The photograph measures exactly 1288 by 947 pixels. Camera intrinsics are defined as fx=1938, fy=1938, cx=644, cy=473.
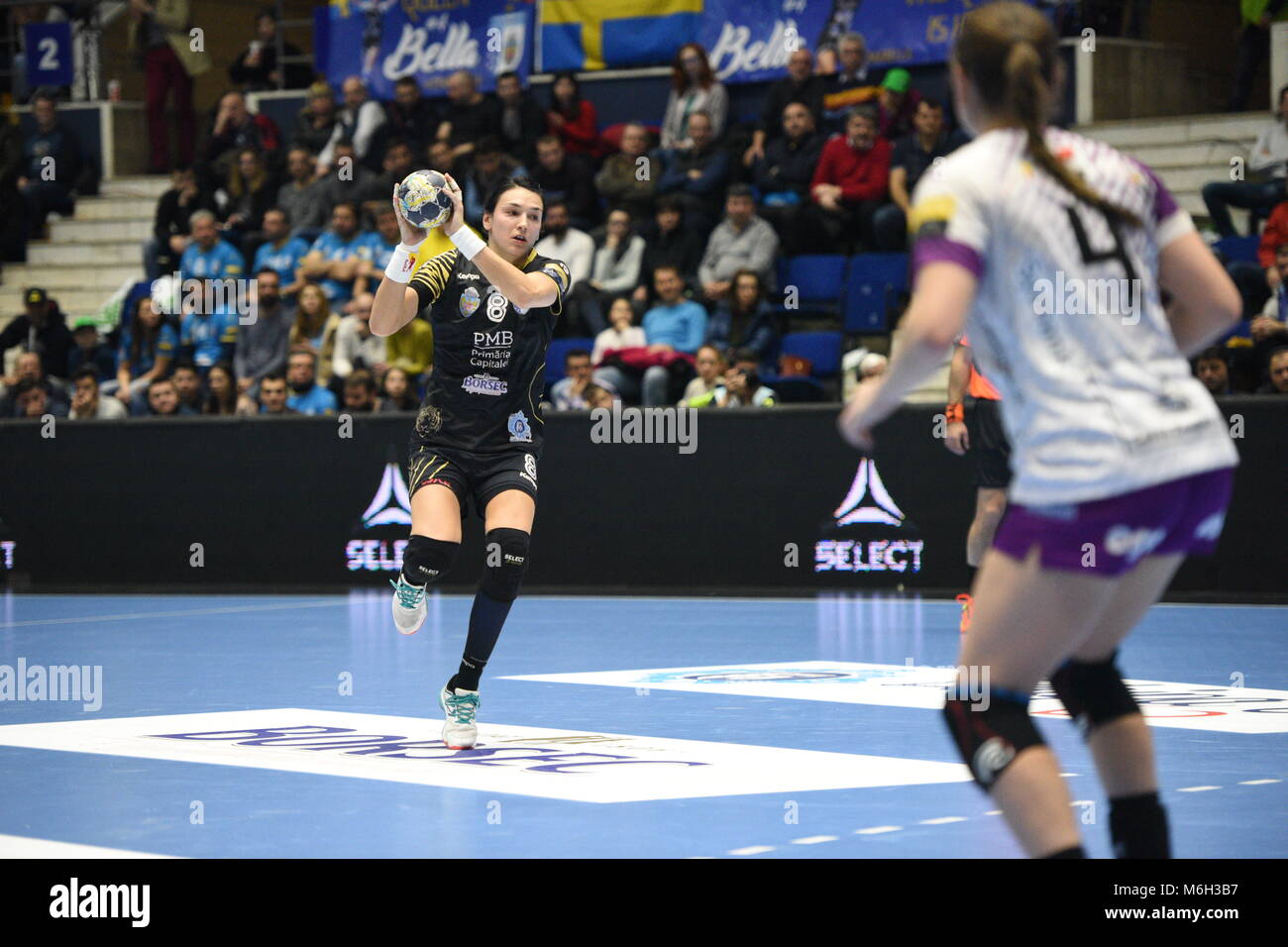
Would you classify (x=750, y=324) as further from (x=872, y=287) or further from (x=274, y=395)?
(x=274, y=395)

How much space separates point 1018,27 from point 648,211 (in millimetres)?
13824

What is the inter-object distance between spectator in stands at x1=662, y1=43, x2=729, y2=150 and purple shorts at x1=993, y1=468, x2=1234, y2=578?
1424 centimetres

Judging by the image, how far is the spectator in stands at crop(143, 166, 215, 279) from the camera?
19.6m

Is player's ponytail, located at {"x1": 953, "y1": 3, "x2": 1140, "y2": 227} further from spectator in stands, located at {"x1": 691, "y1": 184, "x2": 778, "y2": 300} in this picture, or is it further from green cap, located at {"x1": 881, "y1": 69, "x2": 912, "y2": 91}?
green cap, located at {"x1": 881, "y1": 69, "x2": 912, "y2": 91}

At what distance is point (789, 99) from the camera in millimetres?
17359

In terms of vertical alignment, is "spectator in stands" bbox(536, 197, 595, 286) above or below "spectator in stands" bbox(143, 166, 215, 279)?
below

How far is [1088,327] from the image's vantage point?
3689 mm

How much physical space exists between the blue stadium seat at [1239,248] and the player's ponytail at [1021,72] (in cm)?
1146

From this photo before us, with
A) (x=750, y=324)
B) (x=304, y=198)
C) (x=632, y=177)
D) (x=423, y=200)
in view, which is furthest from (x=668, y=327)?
(x=423, y=200)

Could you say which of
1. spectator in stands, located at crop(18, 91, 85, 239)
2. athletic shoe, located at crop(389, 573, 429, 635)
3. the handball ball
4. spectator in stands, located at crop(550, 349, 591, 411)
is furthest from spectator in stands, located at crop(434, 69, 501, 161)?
the handball ball

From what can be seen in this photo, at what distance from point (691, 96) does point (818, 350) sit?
3334 millimetres
